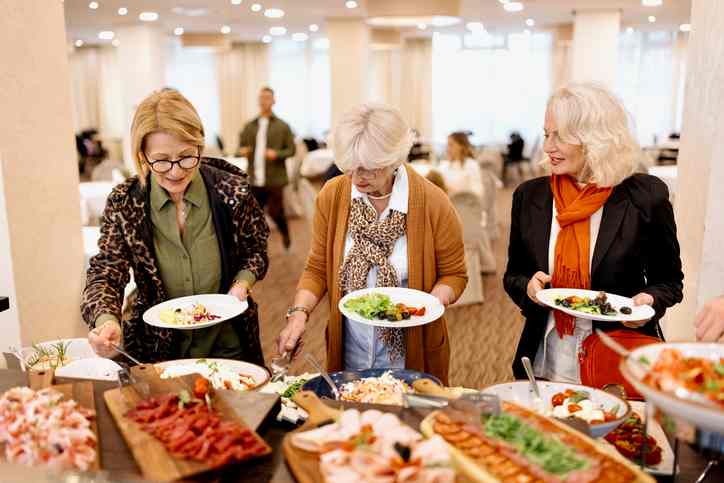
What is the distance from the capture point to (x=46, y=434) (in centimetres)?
118

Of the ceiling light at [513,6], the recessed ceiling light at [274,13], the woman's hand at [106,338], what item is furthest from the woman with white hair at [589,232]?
the recessed ceiling light at [274,13]

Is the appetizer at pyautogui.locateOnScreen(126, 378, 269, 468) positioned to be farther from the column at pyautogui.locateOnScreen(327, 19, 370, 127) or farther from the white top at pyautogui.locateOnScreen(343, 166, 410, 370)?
A: the column at pyautogui.locateOnScreen(327, 19, 370, 127)

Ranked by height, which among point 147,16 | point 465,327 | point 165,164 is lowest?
point 465,327

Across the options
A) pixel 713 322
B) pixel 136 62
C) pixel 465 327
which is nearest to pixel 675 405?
pixel 713 322

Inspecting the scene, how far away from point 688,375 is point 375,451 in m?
0.47

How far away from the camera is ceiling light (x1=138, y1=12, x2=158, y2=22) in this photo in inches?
377

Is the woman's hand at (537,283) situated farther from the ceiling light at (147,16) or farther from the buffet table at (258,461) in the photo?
the ceiling light at (147,16)

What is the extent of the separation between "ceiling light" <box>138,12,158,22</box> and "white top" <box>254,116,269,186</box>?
10.5 feet

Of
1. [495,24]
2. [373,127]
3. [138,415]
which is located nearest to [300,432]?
[138,415]

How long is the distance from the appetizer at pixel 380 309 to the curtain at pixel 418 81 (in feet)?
43.8

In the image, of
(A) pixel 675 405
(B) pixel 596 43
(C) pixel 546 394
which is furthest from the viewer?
(B) pixel 596 43

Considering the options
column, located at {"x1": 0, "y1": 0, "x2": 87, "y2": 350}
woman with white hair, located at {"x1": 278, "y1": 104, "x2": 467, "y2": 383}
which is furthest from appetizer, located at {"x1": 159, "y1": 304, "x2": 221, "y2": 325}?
column, located at {"x1": 0, "y1": 0, "x2": 87, "y2": 350}

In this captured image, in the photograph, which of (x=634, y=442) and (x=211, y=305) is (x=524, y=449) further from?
(x=211, y=305)

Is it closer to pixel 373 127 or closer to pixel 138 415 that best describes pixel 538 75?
pixel 373 127
